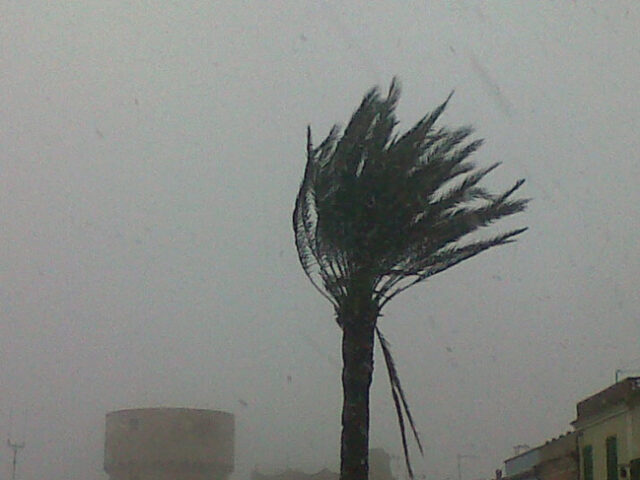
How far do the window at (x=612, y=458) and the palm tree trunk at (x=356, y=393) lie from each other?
28.9ft

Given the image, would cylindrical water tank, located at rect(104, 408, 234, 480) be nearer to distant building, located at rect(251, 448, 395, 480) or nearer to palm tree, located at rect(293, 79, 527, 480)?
distant building, located at rect(251, 448, 395, 480)

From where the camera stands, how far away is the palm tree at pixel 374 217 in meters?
13.1

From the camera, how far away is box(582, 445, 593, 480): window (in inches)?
866

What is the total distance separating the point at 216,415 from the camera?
46094 millimetres

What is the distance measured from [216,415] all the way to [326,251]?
34.0 metres

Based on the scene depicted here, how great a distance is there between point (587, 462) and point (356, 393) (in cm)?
1149

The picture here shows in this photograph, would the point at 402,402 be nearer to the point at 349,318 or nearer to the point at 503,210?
the point at 349,318

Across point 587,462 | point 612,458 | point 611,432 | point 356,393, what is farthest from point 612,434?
point 356,393

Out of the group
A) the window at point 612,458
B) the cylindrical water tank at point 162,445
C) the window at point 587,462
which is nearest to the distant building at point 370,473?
the cylindrical water tank at point 162,445

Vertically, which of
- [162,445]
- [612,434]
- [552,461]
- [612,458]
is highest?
[162,445]

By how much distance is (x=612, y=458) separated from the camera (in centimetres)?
2000

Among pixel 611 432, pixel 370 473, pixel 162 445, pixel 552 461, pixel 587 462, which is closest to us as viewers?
pixel 611 432

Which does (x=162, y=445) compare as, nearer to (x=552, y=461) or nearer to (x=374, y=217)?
(x=552, y=461)

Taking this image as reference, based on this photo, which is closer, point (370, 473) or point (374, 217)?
point (374, 217)
